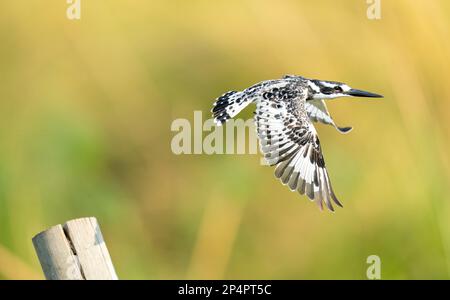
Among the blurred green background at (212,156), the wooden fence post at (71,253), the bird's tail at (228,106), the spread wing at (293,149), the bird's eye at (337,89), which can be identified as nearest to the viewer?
the wooden fence post at (71,253)

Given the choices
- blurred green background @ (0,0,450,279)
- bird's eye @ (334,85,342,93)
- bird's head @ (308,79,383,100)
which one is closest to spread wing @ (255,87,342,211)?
bird's head @ (308,79,383,100)

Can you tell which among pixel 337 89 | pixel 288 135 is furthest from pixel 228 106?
pixel 337 89

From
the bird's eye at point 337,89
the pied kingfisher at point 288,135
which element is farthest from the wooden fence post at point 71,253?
the bird's eye at point 337,89

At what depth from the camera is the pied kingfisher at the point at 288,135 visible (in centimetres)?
457

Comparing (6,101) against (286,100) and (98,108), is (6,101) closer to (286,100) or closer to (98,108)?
(98,108)

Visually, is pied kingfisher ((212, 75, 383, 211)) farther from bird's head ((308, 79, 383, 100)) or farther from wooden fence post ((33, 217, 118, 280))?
wooden fence post ((33, 217, 118, 280))

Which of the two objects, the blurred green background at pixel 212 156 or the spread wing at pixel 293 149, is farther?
the blurred green background at pixel 212 156

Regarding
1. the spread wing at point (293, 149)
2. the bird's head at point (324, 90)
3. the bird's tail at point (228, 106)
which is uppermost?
the bird's head at point (324, 90)

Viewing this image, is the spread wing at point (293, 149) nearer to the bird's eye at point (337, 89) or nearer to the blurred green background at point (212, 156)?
the bird's eye at point (337, 89)

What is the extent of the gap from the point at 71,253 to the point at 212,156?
3068 millimetres

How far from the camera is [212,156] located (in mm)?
6203

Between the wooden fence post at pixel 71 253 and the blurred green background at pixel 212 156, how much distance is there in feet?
8.04

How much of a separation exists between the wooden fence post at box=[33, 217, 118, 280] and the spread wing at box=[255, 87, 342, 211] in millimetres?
1494
